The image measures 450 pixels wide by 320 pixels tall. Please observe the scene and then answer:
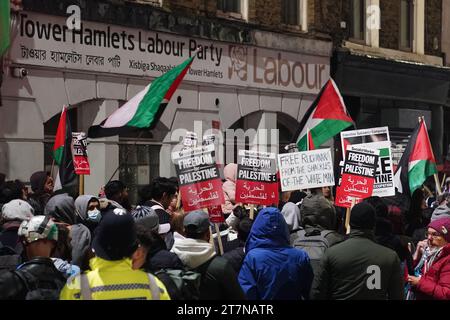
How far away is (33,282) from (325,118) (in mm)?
7832

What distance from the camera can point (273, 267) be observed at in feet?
18.5

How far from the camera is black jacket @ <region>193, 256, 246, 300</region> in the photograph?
5012 mm

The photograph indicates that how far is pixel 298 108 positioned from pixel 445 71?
5566 millimetres

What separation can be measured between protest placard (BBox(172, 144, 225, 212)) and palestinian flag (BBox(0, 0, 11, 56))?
11.7ft

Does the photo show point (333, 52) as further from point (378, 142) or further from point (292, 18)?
point (378, 142)

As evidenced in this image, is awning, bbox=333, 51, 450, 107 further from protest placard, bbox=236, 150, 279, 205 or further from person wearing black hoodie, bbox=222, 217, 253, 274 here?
person wearing black hoodie, bbox=222, 217, 253, 274

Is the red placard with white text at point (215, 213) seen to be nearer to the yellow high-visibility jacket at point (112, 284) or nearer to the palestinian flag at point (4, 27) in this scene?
the palestinian flag at point (4, 27)

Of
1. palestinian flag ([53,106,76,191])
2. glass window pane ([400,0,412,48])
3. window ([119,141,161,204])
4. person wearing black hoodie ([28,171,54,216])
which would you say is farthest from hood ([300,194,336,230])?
glass window pane ([400,0,412,48])

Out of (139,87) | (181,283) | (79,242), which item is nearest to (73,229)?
(79,242)

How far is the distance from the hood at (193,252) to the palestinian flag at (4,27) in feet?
19.2

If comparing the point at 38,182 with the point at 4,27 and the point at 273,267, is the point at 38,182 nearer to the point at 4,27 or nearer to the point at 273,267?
the point at 4,27

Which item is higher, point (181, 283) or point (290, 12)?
point (290, 12)

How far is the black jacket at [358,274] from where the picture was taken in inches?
216
